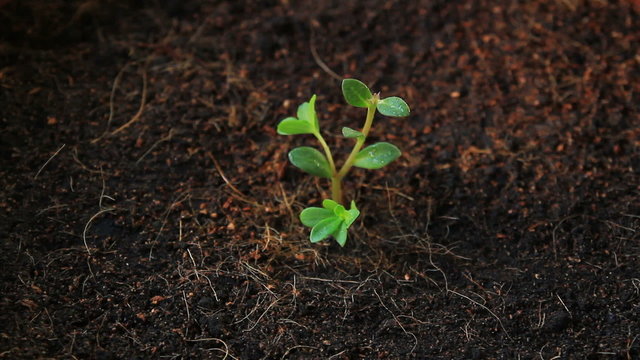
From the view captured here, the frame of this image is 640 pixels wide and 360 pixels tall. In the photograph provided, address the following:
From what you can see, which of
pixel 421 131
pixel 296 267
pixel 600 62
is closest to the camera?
pixel 296 267

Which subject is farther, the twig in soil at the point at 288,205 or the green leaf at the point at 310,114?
the twig in soil at the point at 288,205

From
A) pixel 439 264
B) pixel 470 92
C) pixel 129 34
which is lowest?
pixel 439 264

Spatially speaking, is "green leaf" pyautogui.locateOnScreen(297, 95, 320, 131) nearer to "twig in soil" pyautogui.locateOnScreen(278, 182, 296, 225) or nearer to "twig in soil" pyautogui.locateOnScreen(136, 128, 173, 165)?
"twig in soil" pyautogui.locateOnScreen(278, 182, 296, 225)

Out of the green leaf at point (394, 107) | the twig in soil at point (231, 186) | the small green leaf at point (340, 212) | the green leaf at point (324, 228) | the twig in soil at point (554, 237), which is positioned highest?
the green leaf at point (394, 107)

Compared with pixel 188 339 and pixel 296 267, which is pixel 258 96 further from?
pixel 188 339

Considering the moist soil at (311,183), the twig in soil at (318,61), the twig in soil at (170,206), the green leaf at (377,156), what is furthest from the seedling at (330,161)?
the twig in soil at (318,61)

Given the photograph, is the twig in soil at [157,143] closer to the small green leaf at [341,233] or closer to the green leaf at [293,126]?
the green leaf at [293,126]

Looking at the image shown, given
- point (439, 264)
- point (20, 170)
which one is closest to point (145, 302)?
point (20, 170)
